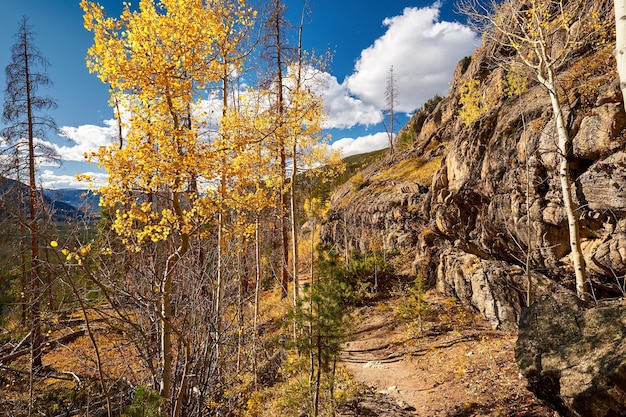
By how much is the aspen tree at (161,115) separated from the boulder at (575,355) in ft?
14.9

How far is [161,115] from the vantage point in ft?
14.3

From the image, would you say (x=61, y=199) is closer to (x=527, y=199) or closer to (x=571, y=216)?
(x=527, y=199)

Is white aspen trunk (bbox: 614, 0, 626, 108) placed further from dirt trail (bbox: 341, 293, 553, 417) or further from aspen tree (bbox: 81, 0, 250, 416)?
dirt trail (bbox: 341, 293, 553, 417)

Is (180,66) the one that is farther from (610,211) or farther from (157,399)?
(610,211)

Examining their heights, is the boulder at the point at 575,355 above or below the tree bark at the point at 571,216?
below

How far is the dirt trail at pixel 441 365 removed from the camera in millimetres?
6566

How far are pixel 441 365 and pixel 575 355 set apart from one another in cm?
540

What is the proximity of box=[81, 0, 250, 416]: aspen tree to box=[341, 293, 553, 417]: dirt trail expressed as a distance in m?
5.66

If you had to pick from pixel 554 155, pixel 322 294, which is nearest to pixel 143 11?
pixel 322 294

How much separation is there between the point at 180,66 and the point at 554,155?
8918 mm

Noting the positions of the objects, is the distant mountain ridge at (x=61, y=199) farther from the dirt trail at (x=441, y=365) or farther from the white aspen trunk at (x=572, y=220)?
the white aspen trunk at (x=572, y=220)

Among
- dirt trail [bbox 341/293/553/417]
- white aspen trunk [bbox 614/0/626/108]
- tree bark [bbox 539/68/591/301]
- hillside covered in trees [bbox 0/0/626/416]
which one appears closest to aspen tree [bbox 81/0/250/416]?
hillside covered in trees [bbox 0/0/626/416]

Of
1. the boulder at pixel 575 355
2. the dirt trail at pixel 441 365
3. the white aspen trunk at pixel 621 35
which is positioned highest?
the white aspen trunk at pixel 621 35

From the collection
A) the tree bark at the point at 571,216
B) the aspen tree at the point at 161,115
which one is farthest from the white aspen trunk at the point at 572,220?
the aspen tree at the point at 161,115
